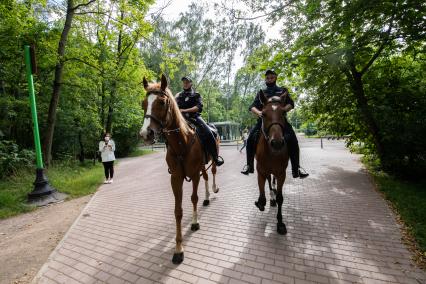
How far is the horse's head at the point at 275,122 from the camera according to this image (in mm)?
3689

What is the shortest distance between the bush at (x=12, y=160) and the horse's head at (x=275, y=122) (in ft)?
34.1

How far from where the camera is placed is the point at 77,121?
50.9 feet

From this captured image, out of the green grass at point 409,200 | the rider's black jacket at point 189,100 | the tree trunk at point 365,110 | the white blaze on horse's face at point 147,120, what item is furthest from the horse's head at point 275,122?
the tree trunk at point 365,110

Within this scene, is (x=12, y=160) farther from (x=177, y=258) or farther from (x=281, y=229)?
(x=281, y=229)

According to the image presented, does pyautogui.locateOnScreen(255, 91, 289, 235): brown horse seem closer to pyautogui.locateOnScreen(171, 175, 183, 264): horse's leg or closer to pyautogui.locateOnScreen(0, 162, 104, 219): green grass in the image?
pyautogui.locateOnScreen(171, 175, 183, 264): horse's leg

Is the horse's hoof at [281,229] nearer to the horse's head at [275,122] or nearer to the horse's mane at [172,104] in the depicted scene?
the horse's head at [275,122]

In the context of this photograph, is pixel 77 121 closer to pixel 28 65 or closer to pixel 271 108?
pixel 28 65

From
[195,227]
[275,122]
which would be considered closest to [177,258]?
[195,227]

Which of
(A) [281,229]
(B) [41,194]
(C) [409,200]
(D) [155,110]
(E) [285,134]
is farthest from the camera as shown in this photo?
(B) [41,194]

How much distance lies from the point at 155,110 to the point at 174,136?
30.9 inches

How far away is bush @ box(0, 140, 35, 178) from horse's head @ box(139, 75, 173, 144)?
9.38 meters

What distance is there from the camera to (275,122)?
12.6ft

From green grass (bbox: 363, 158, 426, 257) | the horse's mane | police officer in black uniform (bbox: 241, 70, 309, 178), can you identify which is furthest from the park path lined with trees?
the horse's mane

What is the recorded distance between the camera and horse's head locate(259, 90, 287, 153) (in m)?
3.69
